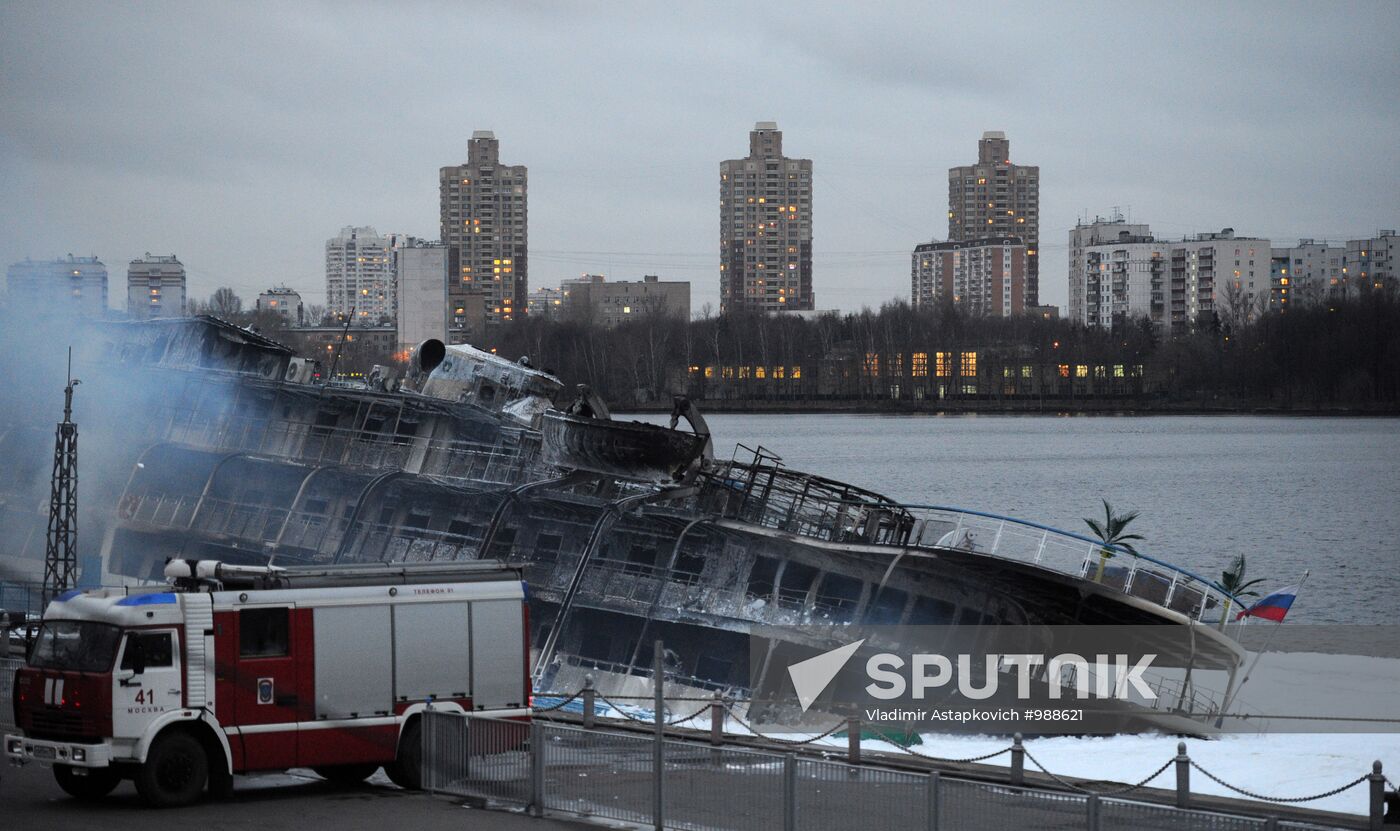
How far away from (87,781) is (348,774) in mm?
3101

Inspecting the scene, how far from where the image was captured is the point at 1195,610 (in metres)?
28.8

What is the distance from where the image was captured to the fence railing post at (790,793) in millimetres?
15039

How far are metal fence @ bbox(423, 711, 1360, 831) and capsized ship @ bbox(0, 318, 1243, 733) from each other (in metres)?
10.2

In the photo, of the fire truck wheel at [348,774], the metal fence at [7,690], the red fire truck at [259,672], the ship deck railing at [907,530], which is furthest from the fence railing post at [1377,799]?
the metal fence at [7,690]

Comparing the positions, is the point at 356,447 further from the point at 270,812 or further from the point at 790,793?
the point at 790,793

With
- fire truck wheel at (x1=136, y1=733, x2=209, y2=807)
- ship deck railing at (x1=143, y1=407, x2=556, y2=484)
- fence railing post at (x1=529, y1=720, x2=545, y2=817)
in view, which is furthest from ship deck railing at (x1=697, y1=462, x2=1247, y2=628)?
fire truck wheel at (x1=136, y1=733, x2=209, y2=807)

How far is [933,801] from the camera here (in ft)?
47.2

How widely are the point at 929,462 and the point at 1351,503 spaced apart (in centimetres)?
3898

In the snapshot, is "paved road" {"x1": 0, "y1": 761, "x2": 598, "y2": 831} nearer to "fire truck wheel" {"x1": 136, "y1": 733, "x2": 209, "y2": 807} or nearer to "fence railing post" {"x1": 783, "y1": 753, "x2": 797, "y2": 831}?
"fire truck wheel" {"x1": 136, "y1": 733, "x2": 209, "y2": 807}

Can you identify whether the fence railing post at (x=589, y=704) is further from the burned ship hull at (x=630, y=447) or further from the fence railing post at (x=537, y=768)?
the burned ship hull at (x=630, y=447)

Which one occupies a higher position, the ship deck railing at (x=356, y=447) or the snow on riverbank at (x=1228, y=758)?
the ship deck railing at (x=356, y=447)

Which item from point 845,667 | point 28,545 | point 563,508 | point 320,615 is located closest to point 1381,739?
point 845,667

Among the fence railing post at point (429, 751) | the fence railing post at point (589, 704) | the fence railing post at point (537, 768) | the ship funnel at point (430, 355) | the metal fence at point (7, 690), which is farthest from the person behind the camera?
the ship funnel at point (430, 355)

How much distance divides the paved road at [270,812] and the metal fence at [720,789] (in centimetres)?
44
